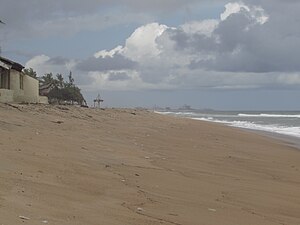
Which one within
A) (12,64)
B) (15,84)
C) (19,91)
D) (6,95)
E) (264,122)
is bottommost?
(264,122)

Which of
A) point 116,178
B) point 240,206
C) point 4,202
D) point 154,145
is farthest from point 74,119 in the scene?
point 4,202

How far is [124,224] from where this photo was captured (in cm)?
680

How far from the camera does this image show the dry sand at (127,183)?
715 centimetres

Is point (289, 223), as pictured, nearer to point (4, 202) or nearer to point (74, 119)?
point (4, 202)

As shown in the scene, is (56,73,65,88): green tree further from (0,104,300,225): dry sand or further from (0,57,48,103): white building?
(0,104,300,225): dry sand

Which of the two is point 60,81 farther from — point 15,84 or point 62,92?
point 15,84

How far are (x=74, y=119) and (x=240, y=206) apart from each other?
14.1 metres

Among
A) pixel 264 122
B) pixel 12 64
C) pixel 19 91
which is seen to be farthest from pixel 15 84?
pixel 264 122

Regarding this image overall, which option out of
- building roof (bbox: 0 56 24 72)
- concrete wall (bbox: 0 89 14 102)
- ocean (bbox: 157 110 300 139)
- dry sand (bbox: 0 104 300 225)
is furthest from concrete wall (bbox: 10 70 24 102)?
ocean (bbox: 157 110 300 139)

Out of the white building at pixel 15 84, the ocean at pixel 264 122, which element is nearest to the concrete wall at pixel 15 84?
the white building at pixel 15 84

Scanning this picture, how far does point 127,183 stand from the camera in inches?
378

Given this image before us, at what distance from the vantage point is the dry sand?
7.15 meters

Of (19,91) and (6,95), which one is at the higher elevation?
(19,91)

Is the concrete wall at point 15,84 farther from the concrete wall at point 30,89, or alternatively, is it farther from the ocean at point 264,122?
the ocean at point 264,122
